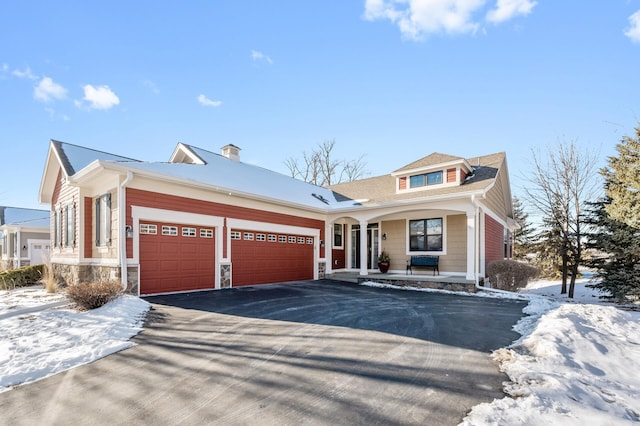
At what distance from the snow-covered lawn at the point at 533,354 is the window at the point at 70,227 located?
3630 millimetres

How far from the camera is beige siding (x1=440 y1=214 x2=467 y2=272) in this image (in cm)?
1187

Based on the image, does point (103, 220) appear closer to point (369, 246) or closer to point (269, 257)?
point (269, 257)

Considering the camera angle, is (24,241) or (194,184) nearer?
(194,184)

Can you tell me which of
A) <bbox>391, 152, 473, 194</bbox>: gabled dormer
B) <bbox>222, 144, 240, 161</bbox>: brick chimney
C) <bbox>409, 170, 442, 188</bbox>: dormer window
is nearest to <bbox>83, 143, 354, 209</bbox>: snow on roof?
<bbox>222, 144, 240, 161</bbox>: brick chimney

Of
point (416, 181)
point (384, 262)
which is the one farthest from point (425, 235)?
point (416, 181)

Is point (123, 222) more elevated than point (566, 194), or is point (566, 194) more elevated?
point (566, 194)

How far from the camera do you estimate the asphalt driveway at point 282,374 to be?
2.75 meters

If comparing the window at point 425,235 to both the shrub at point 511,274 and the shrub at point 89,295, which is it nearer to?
the shrub at point 511,274

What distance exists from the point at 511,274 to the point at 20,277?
59.6ft

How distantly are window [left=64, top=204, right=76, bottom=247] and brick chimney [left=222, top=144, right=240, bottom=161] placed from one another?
6483 millimetres

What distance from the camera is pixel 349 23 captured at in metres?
9.75

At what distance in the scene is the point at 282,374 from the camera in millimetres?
3559

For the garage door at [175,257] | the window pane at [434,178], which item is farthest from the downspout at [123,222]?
the window pane at [434,178]

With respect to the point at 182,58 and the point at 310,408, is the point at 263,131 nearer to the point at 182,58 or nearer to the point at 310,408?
the point at 182,58
